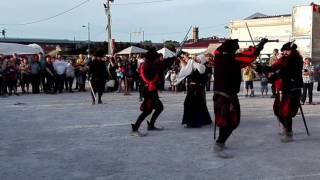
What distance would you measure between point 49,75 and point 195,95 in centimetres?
1190

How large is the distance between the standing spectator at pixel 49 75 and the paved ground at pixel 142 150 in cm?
858

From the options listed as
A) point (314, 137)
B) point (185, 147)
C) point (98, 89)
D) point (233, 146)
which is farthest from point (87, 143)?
point (98, 89)

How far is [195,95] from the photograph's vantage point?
1110 centimetres

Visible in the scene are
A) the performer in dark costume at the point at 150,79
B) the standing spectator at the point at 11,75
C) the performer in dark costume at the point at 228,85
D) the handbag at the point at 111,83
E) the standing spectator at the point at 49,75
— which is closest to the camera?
the performer in dark costume at the point at 228,85

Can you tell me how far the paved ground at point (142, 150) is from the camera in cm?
686

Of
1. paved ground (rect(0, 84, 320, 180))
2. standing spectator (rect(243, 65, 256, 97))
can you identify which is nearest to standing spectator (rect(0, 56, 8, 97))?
paved ground (rect(0, 84, 320, 180))

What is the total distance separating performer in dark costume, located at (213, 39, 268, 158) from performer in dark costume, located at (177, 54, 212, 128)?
259cm

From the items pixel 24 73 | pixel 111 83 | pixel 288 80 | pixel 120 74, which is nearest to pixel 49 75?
pixel 24 73

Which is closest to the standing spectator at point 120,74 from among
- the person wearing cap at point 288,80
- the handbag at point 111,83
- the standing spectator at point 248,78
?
the handbag at point 111,83

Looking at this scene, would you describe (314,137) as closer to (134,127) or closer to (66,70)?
(134,127)

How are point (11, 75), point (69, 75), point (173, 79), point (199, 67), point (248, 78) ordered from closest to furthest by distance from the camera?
point (199, 67), point (248, 78), point (11, 75), point (69, 75), point (173, 79)

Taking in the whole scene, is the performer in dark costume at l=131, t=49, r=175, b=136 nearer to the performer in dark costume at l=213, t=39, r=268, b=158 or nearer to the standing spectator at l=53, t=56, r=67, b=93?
the performer in dark costume at l=213, t=39, r=268, b=158

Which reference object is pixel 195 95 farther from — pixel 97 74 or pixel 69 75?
pixel 69 75

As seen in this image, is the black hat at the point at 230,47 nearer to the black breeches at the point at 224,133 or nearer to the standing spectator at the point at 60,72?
the black breeches at the point at 224,133
